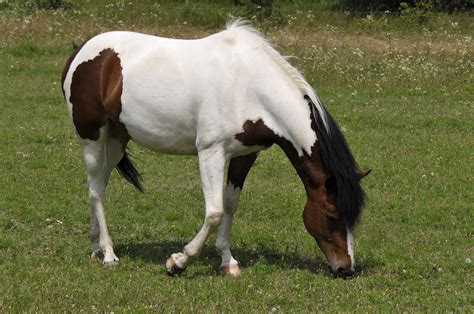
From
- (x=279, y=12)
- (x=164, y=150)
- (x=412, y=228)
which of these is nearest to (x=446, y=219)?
(x=412, y=228)

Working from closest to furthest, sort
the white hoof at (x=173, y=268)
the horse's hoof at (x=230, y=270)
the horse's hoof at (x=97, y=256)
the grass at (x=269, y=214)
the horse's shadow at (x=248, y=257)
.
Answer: the grass at (x=269, y=214) → the white hoof at (x=173, y=268) → the horse's hoof at (x=230, y=270) → the horse's shadow at (x=248, y=257) → the horse's hoof at (x=97, y=256)

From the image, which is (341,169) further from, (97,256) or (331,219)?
(97,256)

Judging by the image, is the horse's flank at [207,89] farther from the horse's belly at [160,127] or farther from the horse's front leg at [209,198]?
the horse's front leg at [209,198]

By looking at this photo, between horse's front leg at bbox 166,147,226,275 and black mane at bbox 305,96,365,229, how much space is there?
0.86 metres

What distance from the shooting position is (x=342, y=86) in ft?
59.9

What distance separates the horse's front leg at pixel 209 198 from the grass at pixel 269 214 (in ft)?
0.51

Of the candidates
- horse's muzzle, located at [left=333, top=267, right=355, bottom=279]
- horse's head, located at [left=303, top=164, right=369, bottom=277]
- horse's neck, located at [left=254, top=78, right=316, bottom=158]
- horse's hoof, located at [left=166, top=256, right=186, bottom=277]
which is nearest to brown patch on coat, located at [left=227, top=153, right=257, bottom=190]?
horse's neck, located at [left=254, top=78, right=316, bottom=158]

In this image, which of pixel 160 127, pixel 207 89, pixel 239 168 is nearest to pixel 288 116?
pixel 207 89

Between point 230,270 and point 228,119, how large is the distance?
1344 millimetres

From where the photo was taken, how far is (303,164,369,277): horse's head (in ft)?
23.1

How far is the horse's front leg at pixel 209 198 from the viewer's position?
7.11 meters

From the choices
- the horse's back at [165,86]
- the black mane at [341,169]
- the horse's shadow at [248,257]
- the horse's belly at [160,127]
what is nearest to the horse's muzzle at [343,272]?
the horse's shadow at [248,257]

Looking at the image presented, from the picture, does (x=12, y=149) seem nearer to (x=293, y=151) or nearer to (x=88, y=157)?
(x=88, y=157)

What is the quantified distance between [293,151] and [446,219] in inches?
107
